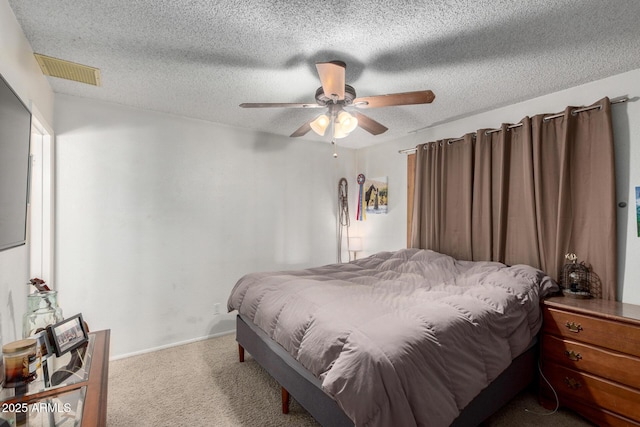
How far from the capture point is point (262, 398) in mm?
2172

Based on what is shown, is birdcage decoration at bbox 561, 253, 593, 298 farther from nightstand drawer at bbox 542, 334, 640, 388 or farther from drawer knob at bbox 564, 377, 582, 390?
drawer knob at bbox 564, 377, 582, 390

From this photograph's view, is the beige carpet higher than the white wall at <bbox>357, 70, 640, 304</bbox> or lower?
lower

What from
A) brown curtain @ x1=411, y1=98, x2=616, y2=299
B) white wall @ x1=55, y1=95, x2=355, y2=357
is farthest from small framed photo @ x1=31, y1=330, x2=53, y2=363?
brown curtain @ x1=411, y1=98, x2=616, y2=299

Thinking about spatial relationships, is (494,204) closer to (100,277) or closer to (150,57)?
(150,57)

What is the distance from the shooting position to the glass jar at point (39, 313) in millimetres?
1495

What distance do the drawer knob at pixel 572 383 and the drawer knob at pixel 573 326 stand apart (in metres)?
0.33

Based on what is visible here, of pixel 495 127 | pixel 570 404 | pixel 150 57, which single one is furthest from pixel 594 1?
pixel 150 57

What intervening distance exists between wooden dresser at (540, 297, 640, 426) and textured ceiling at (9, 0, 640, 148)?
5.61 ft

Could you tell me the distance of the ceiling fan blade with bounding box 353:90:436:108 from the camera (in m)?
1.87

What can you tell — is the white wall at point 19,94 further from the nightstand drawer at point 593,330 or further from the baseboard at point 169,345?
the nightstand drawer at point 593,330

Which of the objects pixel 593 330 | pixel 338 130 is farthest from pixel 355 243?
pixel 593 330

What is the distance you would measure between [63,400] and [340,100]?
7.30ft

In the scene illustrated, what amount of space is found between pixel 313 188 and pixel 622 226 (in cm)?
310

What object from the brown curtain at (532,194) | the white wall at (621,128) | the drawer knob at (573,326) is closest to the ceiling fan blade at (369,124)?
the white wall at (621,128)
